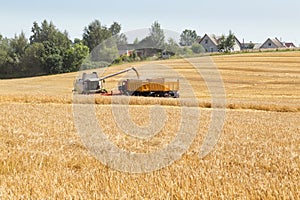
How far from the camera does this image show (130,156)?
20.5 ft

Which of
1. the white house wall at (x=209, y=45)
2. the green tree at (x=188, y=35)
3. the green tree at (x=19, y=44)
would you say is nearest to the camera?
the green tree at (x=19, y=44)

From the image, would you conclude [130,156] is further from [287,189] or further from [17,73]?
[17,73]

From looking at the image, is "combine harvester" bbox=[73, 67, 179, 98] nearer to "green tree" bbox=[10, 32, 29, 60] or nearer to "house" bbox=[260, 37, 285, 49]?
"green tree" bbox=[10, 32, 29, 60]

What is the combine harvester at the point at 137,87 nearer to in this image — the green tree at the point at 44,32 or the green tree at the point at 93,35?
the green tree at the point at 44,32

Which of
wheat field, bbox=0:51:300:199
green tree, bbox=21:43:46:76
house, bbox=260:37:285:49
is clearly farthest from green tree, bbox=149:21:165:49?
house, bbox=260:37:285:49

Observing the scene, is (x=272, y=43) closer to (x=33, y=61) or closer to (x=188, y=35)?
(x=188, y=35)

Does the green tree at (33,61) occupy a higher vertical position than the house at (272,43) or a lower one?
lower

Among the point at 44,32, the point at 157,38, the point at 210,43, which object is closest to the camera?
the point at 157,38

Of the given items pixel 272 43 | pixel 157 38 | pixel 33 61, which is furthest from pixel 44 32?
pixel 272 43

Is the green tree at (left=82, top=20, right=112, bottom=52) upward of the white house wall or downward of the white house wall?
upward

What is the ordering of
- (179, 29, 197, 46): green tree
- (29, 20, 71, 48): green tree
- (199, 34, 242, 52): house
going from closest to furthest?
(29, 20, 71, 48): green tree < (199, 34, 242, 52): house < (179, 29, 197, 46): green tree

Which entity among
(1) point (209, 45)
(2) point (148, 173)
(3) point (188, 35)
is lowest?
(2) point (148, 173)

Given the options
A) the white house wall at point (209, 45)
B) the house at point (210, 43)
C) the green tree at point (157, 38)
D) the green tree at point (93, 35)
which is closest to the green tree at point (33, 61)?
the green tree at point (157, 38)

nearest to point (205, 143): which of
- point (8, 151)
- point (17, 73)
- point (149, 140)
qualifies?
point (149, 140)
